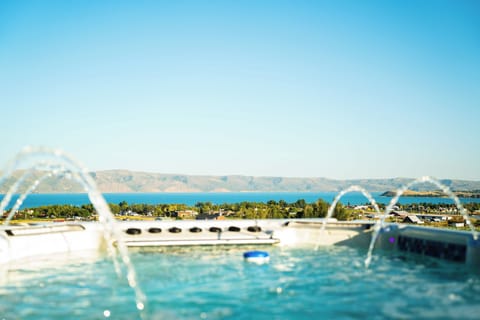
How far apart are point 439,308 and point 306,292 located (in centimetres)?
238

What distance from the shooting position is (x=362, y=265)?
11.2 m

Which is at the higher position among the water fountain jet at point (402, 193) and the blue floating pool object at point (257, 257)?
the water fountain jet at point (402, 193)

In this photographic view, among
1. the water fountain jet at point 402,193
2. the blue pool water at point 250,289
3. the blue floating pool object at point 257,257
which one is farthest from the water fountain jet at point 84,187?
the water fountain jet at point 402,193

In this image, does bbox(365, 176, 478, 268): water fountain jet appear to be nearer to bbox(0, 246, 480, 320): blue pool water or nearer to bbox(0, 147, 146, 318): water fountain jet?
bbox(0, 246, 480, 320): blue pool water

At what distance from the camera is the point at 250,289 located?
891 cm

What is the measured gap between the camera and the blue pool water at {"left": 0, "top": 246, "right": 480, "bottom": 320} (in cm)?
731

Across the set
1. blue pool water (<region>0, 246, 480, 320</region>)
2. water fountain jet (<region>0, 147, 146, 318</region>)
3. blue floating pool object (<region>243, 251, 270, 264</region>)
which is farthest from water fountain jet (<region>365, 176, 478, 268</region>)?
water fountain jet (<region>0, 147, 146, 318</region>)

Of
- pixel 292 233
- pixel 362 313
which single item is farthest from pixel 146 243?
pixel 362 313

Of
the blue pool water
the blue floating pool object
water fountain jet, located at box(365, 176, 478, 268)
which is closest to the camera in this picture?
the blue pool water

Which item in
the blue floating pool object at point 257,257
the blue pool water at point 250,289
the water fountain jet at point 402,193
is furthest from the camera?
the blue floating pool object at point 257,257

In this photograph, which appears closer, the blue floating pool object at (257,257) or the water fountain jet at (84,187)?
the water fountain jet at (84,187)

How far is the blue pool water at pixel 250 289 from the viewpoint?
7.31m

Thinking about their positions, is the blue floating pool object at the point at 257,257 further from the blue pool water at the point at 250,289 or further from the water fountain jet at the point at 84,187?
the water fountain jet at the point at 84,187

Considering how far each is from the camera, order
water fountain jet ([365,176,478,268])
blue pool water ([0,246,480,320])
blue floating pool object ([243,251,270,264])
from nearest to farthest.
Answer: blue pool water ([0,246,480,320]) < water fountain jet ([365,176,478,268]) < blue floating pool object ([243,251,270,264])
